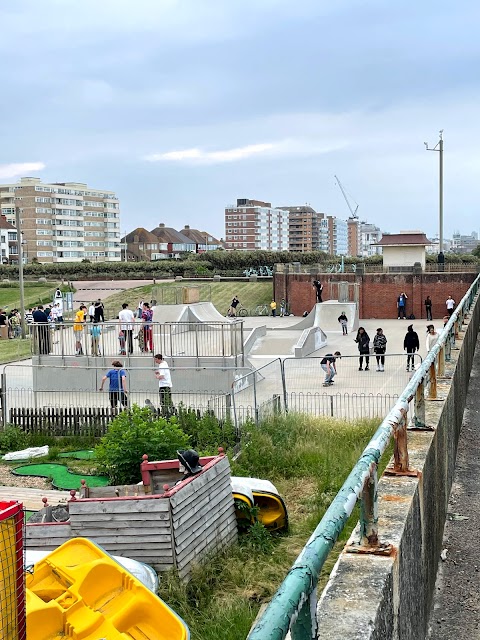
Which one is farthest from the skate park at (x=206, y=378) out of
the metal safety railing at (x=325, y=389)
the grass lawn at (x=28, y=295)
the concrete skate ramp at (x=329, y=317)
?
→ the grass lawn at (x=28, y=295)

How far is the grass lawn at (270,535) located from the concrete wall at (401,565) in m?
2.75

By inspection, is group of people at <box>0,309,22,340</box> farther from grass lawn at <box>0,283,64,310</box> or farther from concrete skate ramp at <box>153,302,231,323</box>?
grass lawn at <box>0,283,64,310</box>

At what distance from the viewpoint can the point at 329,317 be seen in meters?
42.5

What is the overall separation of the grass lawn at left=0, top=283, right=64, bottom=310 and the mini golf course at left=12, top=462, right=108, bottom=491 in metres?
40.3

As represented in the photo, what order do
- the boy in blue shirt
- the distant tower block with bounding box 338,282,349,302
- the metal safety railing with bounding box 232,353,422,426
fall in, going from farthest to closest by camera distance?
1. the distant tower block with bounding box 338,282,349,302
2. the boy in blue shirt
3. the metal safety railing with bounding box 232,353,422,426

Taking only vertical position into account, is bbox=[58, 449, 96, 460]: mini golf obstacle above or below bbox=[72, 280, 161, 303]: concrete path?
below

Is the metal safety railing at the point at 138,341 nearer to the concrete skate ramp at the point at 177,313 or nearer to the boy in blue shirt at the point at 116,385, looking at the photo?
the boy in blue shirt at the point at 116,385

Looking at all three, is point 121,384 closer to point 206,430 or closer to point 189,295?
point 206,430

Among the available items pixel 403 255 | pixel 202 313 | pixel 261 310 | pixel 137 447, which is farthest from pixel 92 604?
pixel 403 255

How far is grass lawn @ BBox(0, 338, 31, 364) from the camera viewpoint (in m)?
31.9

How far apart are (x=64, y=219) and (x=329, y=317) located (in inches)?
4341

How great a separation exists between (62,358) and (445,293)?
30971mm

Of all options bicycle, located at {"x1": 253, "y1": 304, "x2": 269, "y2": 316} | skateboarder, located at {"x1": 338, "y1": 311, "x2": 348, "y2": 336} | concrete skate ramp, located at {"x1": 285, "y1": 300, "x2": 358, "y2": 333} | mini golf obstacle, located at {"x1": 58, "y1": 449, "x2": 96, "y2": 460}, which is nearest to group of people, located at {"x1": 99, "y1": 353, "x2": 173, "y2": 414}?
mini golf obstacle, located at {"x1": 58, "y1": 449, "x2": 96, "y2": 460}

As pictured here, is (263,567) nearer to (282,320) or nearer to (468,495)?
(468,495)
